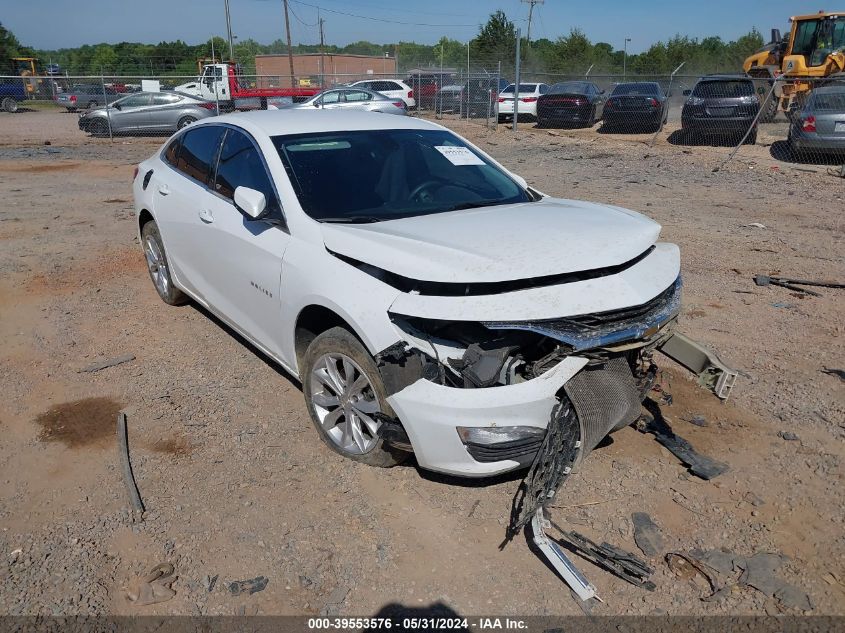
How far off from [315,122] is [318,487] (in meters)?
2.44

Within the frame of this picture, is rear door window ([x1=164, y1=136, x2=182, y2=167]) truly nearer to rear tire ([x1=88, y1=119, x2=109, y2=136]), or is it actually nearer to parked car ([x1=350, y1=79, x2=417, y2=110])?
rear tire ([x1=88, y1=119, x2=109, y2=136])

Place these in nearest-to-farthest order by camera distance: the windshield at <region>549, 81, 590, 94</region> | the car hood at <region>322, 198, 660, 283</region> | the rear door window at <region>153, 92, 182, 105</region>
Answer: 1. the car hood at <region>322, 198, 660, 283</region>
2. the rear door window at <region>153, 92, 182, 105</region>
3. the windshield at <region>549, 81, 590, 94</region>

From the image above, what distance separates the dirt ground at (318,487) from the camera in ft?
9.34

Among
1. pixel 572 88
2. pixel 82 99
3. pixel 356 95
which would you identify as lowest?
pixel 82 99

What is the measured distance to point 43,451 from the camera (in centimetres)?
387

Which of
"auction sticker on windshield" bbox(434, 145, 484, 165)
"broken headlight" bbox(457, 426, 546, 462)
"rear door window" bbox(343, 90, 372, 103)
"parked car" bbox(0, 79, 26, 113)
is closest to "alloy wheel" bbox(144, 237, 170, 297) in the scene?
"auction sticker on windshield" bbox(434, 145, 484, 165)

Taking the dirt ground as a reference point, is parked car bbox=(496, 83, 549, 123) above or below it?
above

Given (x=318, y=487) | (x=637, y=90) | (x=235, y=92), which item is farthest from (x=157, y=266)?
(x=235, y=92)

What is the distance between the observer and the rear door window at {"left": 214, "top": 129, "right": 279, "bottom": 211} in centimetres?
411

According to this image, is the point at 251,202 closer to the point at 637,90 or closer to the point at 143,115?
the point at 143,115

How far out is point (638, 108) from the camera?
1991cm

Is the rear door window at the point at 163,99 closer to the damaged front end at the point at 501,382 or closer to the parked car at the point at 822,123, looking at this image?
the parked car at the point at 822,123

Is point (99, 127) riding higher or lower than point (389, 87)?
lower

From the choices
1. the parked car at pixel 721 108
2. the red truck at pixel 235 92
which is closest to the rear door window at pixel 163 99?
the red truck at pixel 235 92
